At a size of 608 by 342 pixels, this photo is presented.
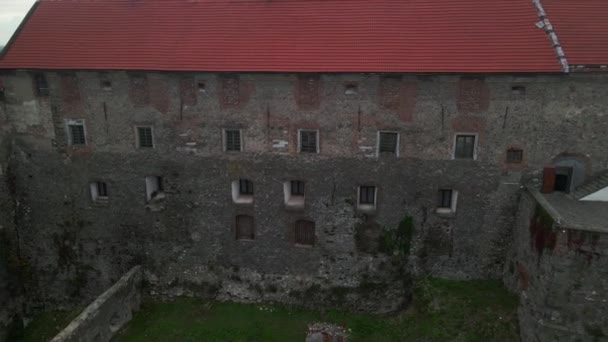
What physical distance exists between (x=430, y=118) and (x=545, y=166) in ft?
13.5

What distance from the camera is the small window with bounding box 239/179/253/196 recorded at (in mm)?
17938

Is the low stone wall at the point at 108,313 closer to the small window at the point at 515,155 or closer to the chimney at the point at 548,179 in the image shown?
the small window at the point at 515,155

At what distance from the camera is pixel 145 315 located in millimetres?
18219

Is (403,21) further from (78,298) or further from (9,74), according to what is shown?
(78,298)

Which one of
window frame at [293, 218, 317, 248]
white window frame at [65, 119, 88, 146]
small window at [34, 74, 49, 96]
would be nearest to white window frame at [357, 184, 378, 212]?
window frame at [293, 218, 317, 248]

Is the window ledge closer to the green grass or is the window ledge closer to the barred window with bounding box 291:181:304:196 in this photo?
the barred window with bounding box 291:181:304:196

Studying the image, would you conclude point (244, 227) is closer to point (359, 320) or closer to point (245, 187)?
point (245, 187)

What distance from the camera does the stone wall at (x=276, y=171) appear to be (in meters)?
Result: 15.7

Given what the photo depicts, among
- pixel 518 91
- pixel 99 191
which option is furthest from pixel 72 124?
pixel 518 91

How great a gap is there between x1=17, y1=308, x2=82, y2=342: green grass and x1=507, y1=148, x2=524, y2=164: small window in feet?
58.3

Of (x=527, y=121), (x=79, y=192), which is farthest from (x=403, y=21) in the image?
(x=79, y=192)

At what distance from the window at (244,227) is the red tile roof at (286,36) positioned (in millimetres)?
5648

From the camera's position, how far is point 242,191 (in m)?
18.2

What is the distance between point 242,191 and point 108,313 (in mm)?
6427
